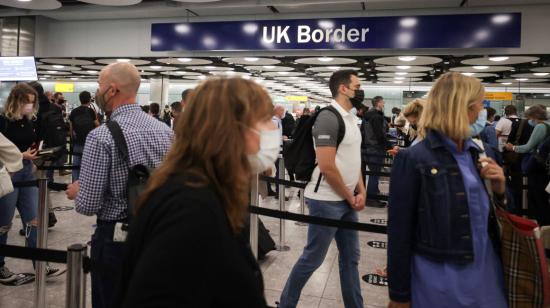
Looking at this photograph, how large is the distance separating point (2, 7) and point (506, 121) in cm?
1216

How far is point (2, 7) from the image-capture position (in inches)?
432

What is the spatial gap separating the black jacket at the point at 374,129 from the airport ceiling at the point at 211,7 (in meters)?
2.20

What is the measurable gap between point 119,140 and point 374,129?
656 cm

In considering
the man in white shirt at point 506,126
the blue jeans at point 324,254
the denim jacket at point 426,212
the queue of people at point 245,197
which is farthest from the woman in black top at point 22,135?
the man in white shirt at point 506,126

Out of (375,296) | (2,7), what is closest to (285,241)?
(375,296)

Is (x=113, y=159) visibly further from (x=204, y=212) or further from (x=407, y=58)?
(x=407, y=58)

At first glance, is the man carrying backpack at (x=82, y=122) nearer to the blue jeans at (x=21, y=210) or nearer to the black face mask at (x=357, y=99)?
the blue jeans at (x=21, y=210)

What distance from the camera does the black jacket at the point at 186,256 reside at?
0.87 meters

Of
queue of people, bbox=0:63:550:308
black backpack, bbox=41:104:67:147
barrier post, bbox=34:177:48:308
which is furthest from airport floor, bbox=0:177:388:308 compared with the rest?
black backpack, bbox=41:104:67:147

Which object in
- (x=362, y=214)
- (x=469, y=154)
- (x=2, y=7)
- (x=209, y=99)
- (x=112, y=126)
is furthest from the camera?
(x=2, y=7)

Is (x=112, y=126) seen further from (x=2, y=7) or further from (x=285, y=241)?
(x=2, y=7)

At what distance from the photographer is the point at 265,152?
1216mm

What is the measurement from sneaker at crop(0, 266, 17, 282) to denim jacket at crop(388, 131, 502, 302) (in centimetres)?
361

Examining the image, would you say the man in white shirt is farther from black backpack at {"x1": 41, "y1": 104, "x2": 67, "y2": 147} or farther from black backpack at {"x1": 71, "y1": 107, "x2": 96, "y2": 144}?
black backpack at {"x1": 41, "y1": 104, "x2": 67, "y2": 147}
